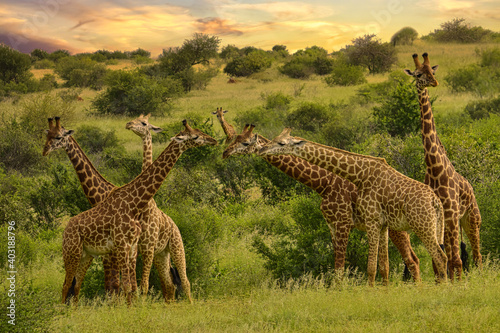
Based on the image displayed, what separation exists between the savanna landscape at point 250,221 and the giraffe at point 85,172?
410 millimetres

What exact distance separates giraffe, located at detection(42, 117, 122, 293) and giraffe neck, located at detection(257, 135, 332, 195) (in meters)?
2.78

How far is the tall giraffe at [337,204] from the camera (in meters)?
8.75

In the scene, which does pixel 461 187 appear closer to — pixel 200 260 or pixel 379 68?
pixel 200 260

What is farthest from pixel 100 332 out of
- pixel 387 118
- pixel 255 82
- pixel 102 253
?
pixel 255 82

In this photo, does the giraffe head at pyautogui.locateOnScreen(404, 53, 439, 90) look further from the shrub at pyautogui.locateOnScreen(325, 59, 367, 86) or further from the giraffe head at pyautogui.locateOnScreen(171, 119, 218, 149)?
the shrub at pyautogui.locateOnScreen(325, 59, 367, 86)

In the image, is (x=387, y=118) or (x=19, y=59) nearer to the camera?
(x=387, y=118)

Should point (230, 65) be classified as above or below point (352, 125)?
above

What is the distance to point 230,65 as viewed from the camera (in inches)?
2351

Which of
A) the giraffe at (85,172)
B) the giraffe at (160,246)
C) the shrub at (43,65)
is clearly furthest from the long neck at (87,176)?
the shrub at (43,65)

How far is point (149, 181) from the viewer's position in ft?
27.1

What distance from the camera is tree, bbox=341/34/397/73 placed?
173 ft

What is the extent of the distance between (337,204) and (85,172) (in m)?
4.04

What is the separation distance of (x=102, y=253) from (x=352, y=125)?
16.0 meters

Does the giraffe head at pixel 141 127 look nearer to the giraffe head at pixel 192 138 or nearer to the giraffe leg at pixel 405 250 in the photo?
the giraffe head at pixel 192 138
